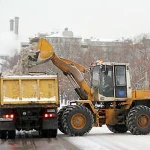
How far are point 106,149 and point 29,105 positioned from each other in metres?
4.71

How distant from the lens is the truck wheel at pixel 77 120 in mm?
19125

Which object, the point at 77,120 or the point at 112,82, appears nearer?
the point at 77,120

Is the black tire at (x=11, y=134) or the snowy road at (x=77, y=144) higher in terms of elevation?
the black tire at (x=11, y=134)

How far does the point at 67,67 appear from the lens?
67.6 feet

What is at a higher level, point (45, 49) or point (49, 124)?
point (45, 49)

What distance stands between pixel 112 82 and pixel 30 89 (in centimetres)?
375

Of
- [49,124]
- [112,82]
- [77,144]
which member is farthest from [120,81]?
[77,144]

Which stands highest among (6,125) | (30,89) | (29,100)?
(30,89)

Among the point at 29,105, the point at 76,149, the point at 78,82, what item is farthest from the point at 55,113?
the point at 76,149

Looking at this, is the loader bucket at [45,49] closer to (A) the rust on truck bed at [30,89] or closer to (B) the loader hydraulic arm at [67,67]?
(B) the loader hydraulic arm at [67,67]

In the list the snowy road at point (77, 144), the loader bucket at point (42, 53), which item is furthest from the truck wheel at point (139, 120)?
the loader bucket at point (42, 53)

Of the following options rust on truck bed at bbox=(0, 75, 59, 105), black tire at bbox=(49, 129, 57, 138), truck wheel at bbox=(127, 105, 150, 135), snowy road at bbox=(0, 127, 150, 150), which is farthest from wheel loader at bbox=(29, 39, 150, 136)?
snowy road at bbox=(0, 127, 150, 150)

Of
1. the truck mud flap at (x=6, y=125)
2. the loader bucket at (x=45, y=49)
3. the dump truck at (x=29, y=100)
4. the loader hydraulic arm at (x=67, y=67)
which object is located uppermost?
the loader bucket at (x=45, y=49)

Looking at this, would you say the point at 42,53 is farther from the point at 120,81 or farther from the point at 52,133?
the point at 120,81
